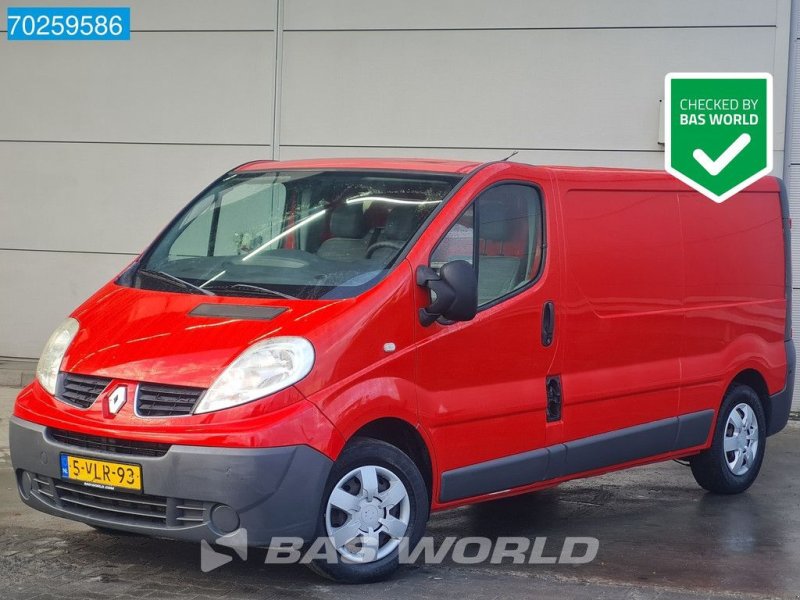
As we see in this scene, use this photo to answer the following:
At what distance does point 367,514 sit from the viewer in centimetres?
563

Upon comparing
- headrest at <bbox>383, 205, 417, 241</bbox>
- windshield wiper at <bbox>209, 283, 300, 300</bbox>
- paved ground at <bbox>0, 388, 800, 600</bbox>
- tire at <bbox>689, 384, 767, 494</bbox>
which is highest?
headrest at <bbox>383, 205, 417, 241</bbox>

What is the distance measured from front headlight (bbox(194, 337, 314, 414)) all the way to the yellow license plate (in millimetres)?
373

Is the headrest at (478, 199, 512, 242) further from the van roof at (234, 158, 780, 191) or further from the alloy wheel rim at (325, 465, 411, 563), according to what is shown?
the alloy wheel rim at (325, 465, 411, 563)

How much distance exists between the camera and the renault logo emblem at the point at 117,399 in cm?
545

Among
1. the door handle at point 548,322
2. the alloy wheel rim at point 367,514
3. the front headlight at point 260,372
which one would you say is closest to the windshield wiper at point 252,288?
the front headlight at point 260,372

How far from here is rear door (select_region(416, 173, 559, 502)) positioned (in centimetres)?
597

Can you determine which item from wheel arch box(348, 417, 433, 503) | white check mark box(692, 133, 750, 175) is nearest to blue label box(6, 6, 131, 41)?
white check mark box(692, 133, 750, 175)

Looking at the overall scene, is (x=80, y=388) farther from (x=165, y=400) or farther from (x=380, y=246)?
(x=380, y=246)

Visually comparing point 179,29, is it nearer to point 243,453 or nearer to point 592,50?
point 592,50

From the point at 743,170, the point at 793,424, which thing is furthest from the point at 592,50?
the point at 793,424

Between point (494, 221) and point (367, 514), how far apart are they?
1.56 metres

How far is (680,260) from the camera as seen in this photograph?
756 centimetres

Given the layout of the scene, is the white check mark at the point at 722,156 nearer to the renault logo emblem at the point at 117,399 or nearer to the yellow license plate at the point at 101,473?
the renault logo emblem at the point at 117,399

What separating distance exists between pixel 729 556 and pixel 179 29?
819 centimetres
